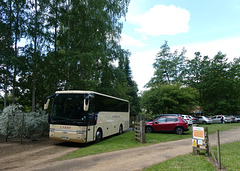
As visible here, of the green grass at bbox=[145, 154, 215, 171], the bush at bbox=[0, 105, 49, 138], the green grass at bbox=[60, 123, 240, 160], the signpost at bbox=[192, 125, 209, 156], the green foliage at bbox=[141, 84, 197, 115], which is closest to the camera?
the green grass at bbox=[145, 154, 215, 171]

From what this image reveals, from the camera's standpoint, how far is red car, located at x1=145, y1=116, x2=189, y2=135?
15.3 m

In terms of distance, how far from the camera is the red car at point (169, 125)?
601 inches

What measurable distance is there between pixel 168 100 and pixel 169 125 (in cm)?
1011

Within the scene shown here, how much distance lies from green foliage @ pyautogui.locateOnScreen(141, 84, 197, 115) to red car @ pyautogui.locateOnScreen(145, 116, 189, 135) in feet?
30.6

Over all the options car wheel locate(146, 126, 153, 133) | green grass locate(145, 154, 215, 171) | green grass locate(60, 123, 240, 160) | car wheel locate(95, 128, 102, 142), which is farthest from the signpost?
car wheel locate(146, 126, 153, 133)

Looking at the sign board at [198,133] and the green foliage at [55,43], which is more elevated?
the green foliage at [55,43]

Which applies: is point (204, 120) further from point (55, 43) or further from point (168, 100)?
point (55, 43)

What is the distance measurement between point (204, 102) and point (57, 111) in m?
39.7

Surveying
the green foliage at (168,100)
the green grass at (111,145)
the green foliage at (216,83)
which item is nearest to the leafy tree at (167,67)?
the green foliage at (216,83)

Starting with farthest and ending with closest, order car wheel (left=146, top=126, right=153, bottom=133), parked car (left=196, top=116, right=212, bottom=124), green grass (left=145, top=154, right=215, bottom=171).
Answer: parked car (left=196, top=116, right=212, bottom=124) < car wheel (left=146, top=126, right=153, bottom=133) < green grass (left=145, top=154, right=215, bottom=171)

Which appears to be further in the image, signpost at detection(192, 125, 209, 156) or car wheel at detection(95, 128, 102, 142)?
car wheel at detection(95, 128, 102, 142)

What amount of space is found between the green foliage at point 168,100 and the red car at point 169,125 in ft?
30.6

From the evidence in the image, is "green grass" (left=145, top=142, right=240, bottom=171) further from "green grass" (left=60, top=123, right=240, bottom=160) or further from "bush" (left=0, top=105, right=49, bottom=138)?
"bush" (left=0, top=105, right=49, bottom=138)

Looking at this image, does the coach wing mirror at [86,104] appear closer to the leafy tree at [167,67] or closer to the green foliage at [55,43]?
the green foliage at [55,43]
